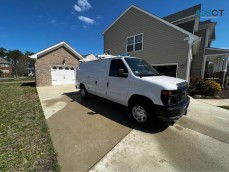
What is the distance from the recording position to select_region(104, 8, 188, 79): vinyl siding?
9789 millimetres

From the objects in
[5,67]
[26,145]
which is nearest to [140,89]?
[26,145]

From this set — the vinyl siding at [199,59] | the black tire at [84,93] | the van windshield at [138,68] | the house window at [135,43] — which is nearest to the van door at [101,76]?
the van windshield at [138,68]

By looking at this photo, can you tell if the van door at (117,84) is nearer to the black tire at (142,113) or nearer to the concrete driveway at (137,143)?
the black tire at (142,113)

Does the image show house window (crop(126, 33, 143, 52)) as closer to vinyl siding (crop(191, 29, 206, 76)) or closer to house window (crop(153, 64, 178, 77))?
house window (crop(153, 64, 178, 77))

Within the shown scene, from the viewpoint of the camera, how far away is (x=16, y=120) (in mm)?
4293

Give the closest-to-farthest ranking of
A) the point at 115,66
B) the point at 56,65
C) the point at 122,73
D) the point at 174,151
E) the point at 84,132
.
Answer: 1. the point at 174,151
2. the point at 84,132
3. the point at 122,73
4. the point at 115,66
5. the point at 56,65

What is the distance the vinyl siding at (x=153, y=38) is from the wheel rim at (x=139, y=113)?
7736mm

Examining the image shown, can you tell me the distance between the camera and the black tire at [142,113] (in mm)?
3541

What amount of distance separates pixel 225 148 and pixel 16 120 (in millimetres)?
6337

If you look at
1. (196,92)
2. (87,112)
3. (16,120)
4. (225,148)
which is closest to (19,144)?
(16,120)

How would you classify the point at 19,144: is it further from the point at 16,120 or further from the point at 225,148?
the point at 225,148

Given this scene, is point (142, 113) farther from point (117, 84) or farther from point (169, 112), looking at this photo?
point (117, 84)

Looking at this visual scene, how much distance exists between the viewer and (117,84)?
14.4 ft

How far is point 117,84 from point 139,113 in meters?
1.29
